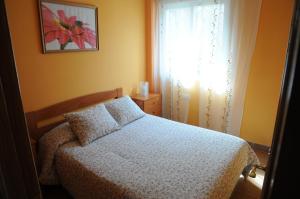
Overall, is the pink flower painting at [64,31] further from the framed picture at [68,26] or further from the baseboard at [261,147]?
the baseboard at [261,147]

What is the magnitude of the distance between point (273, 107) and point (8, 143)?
318 cm

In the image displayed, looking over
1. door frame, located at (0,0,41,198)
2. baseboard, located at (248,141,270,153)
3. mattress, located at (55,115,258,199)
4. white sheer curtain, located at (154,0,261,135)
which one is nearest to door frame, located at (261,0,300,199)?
door frame, located at (0,0,41,198)

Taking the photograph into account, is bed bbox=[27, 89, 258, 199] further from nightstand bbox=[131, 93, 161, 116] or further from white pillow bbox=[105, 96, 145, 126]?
nightstand bbox=[131, 93, 161, 116]

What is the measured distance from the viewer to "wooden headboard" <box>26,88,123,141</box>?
223 centimetres

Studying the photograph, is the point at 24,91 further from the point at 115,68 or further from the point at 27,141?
the point at 27,141

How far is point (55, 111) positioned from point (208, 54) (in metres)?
2.26

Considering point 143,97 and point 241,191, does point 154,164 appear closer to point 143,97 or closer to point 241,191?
point 241,191

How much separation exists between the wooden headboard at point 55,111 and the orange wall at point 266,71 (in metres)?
2.11

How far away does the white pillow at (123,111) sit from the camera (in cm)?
→ 271

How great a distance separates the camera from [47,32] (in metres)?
2.27

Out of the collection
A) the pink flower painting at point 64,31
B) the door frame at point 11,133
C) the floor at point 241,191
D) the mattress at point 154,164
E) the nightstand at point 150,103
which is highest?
the pink flower painting at point 64,31

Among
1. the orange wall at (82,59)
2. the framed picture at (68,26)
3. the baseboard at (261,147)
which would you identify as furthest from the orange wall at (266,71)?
the framed picture at (68,26)

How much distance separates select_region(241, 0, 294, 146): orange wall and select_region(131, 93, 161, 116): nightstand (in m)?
1.41

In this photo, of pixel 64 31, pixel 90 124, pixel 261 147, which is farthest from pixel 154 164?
pixel 261 147
